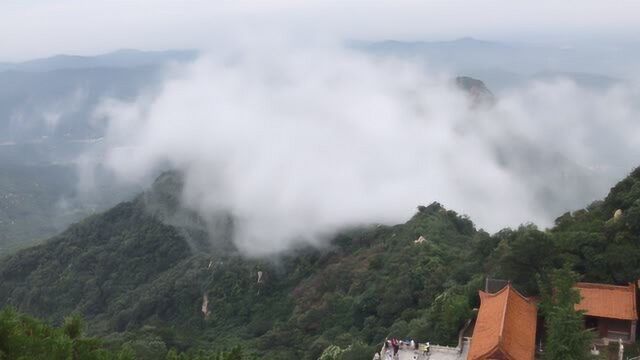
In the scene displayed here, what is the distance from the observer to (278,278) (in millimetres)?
72062

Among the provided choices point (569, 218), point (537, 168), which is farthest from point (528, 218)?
point (569, 218)

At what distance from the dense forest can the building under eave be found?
2217mm

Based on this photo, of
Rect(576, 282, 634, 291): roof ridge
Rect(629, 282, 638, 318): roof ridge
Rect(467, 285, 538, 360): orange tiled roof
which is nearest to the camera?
Rect(467, 285, 538, 360): orange tiled roof

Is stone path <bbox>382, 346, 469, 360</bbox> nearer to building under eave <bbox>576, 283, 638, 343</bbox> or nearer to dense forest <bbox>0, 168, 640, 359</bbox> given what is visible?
dense forest <bbox>0, 168, 640, 359</bbox>

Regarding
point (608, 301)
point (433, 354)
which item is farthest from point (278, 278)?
point (608, 301)

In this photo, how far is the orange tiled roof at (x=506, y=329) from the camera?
2342 centimetres

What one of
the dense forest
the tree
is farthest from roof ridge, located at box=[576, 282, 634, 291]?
the tree

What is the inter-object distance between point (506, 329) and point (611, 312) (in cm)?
465

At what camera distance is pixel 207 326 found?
68.6m

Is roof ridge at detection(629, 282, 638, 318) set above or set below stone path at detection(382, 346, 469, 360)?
above

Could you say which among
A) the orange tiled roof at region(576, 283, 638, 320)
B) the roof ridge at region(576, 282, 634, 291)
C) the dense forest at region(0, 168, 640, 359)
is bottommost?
the dense forest at region(0, 168, 640, 359)

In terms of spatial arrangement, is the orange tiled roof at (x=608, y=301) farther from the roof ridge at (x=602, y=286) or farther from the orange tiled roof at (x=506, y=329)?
the orange tiled roof at (x=506, y=329)

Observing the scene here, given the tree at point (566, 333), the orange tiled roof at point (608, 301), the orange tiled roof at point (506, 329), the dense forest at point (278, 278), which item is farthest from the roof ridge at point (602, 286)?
the tree at point (566, 333)

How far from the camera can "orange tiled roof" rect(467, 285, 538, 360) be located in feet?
76.8
